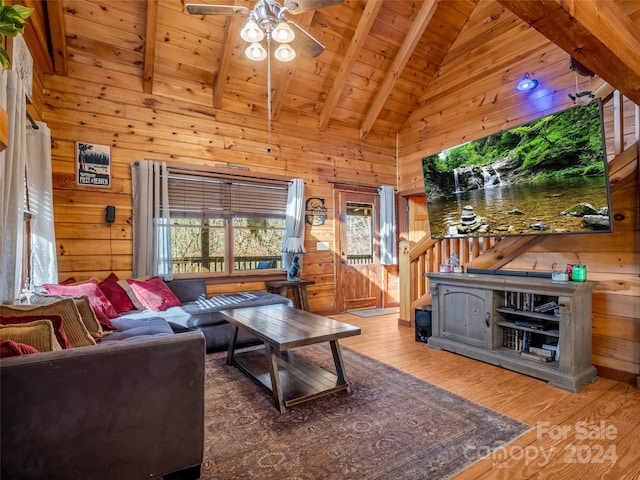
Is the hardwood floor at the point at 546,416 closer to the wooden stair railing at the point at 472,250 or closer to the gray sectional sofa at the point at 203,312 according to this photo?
the wooden stair railing at the point at 472,250

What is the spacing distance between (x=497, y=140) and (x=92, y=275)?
448 centimetres

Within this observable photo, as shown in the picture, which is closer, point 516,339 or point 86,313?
point 86,313

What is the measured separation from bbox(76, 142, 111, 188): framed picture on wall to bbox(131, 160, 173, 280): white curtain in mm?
269

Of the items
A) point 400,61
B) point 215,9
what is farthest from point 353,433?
point 400,61

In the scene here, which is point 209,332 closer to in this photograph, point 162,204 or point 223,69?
point 162,204

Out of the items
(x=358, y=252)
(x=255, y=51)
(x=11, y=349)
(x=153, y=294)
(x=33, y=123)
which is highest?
(x=255, y=51)

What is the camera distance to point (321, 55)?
15.5 feet

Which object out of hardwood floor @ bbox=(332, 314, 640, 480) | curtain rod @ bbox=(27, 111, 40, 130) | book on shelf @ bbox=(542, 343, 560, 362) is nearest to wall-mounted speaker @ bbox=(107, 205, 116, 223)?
curtain rod @ bbox=(27, 111, 40, 130)

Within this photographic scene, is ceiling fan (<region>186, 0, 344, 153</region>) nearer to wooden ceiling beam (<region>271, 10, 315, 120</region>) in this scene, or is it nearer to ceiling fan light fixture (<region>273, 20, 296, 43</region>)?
ceiling fan light fixture (<region>273, 20, 296, 43</region>)

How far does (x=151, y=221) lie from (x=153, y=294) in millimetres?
884

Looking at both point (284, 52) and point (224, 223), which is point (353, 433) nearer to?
point (284, 52)

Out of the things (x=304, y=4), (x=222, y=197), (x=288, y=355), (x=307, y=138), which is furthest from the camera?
(x=307, y=138)

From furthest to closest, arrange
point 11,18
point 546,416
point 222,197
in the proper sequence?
point 222,197
point 546,416
point 11,18

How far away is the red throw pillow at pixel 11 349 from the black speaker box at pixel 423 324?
341 centimetres
